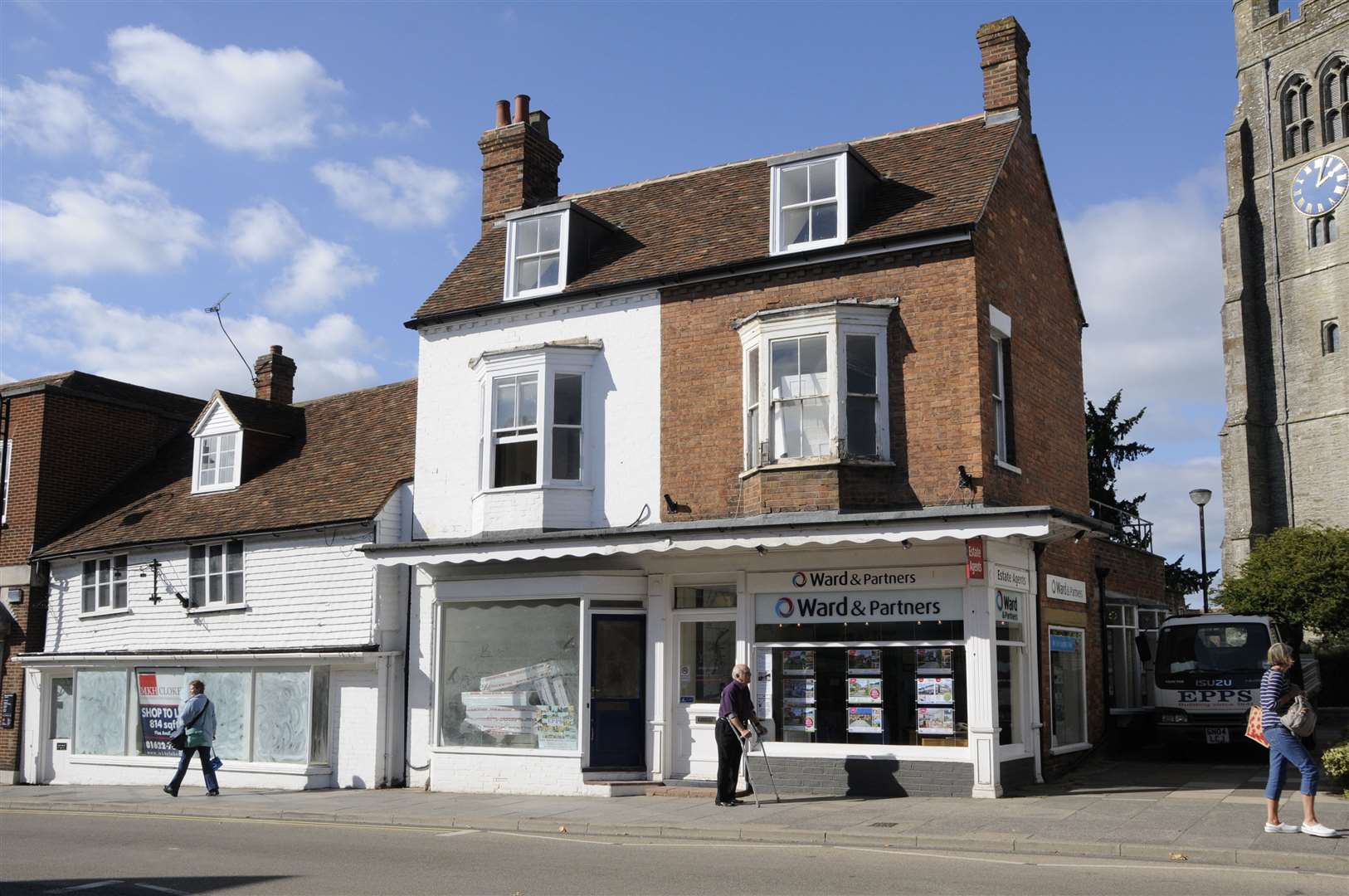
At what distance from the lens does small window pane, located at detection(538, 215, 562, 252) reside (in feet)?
62.7

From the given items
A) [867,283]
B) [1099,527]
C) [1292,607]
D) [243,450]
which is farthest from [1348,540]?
[243,450]

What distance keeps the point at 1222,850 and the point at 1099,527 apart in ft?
20.0

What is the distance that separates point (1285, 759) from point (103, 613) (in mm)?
20299

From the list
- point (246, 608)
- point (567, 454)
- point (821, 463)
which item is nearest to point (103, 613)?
point (246, 608)

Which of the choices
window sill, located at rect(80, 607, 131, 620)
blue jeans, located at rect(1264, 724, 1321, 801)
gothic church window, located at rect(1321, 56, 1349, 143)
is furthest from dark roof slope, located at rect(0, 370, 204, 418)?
gothic church window, located at rect(1321, 56, 1349, 143)

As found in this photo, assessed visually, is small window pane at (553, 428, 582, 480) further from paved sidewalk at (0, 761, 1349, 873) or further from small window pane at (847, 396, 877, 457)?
paved sidewalk at (0, 761, 1349, 873)

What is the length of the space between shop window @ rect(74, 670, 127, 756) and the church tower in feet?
147

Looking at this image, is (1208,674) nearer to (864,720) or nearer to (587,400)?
(864,720)

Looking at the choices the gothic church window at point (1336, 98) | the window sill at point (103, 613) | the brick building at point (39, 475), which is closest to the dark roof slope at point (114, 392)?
the brick building at point (39, 475)

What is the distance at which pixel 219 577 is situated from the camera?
2125 cm

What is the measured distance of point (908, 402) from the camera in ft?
51.5

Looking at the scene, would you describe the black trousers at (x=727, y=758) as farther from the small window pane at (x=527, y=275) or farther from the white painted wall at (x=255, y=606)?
the small window pane at (x=527, y=275)

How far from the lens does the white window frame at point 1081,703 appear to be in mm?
16953

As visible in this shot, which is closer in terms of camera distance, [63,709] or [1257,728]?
[1257,728]
